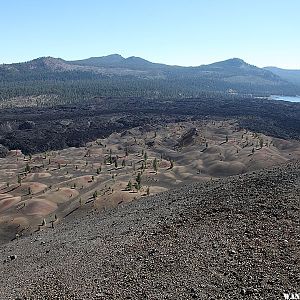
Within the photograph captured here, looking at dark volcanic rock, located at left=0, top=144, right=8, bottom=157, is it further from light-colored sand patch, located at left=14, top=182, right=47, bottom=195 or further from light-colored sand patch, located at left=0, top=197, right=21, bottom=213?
light-colored sand patch, located at left=0, top=197, right=21, bottom=213

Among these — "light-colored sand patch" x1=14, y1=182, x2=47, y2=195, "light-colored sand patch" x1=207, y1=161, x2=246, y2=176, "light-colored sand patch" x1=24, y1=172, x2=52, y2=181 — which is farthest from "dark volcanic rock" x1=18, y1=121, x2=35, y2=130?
"light-colored sand patch" x1=207, y1=161, x2=246, y2=176

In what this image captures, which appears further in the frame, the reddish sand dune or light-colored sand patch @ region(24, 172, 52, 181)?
light-colored sand patch @ region(24, 172, 52, 181)

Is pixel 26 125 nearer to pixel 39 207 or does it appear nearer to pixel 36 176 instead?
pixel 36 176

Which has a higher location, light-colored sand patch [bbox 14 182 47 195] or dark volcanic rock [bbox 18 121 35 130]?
light-colored sand patch [bbox 14 182 47 195]

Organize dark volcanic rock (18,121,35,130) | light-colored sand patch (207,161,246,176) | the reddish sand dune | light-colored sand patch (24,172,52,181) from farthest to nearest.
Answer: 1. dark volcanic rock (18,121,35,130)
2. light-colored sand patch (207,161,246,176)
3. light-colored sand patch (24,172,52,181)
4. the reddish sand dune

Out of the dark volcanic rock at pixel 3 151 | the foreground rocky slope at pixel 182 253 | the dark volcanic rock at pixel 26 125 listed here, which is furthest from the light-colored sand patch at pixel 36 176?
the dark volcanic rock at pixel 26 125

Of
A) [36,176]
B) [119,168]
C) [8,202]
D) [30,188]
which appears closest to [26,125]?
[36,176]

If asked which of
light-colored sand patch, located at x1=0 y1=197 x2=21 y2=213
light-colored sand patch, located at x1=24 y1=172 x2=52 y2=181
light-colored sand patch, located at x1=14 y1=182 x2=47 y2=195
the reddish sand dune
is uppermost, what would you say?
the reddish sand dune

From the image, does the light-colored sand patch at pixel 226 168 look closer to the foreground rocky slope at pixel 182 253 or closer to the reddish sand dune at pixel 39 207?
the reddish sand dune at pixel 39 207
